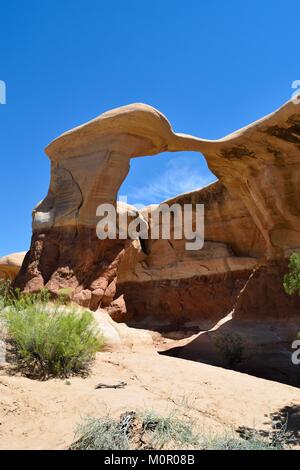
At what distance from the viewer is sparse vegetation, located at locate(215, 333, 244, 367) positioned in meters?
12.0

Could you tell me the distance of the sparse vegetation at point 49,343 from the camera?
6539mm

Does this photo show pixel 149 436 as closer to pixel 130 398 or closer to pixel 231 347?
pixel 130 398

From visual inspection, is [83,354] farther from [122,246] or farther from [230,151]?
[230,151]

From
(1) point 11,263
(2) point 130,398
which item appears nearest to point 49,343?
(2) point 130,398

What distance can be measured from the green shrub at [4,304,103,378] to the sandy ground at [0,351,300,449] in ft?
0.98

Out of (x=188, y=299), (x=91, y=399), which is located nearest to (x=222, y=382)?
(x=91, y=399)

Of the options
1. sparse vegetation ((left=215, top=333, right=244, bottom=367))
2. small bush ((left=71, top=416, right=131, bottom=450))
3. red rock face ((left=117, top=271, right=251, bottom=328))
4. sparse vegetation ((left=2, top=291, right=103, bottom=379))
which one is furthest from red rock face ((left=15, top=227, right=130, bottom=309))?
small bush ((left=71, top=416, right=131, bottom=450))

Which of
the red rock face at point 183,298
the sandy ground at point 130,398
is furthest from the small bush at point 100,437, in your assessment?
the red rock face at point 183,298

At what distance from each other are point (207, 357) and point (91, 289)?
4121mm

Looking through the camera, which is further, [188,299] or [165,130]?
[188,299]

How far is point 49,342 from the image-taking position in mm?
6613

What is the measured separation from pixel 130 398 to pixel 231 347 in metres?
7.34

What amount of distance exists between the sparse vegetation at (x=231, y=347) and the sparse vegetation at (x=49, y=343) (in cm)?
569

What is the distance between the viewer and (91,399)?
18.2 feet
